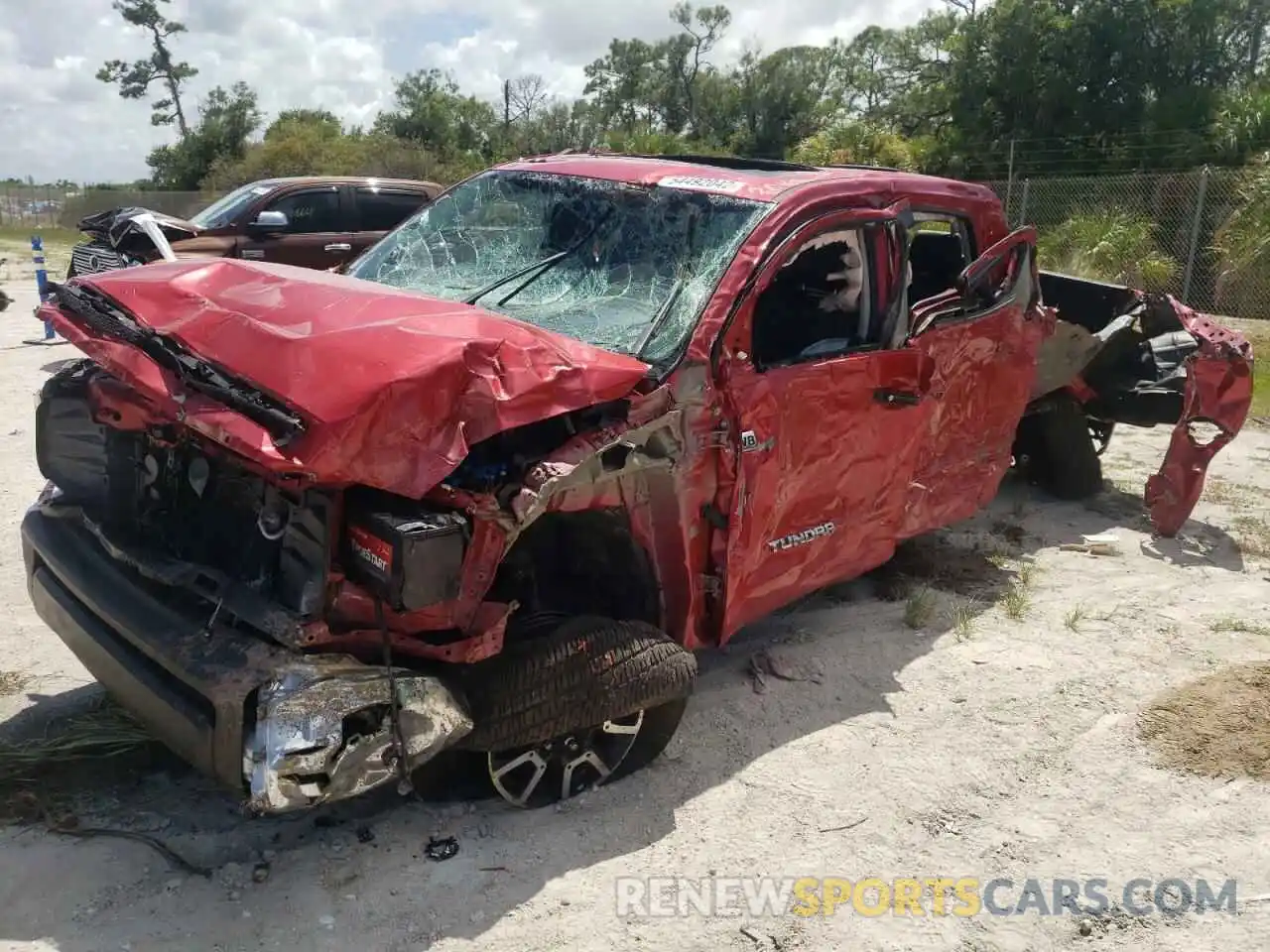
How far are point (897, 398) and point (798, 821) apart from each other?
5.81 ft

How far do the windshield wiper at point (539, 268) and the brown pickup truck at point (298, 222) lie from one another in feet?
19.6

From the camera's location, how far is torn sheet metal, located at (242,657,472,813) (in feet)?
8.70

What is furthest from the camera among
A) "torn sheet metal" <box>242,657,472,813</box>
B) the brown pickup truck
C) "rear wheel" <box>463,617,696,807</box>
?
the brown pickup truck

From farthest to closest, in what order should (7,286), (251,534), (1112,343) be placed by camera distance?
(7,286) < (1112,343) < (251,534)

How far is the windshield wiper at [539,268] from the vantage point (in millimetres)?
4074

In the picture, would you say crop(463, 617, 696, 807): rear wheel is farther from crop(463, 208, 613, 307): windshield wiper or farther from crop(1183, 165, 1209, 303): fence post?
crop(1183, 165, 1209, 303): fence post

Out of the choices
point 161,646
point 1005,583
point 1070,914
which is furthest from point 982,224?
point 161,646

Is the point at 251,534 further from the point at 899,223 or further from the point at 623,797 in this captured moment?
the point at 899,223

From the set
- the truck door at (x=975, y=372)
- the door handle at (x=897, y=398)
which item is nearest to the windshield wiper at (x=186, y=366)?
the door handle at (x=897, y=398)

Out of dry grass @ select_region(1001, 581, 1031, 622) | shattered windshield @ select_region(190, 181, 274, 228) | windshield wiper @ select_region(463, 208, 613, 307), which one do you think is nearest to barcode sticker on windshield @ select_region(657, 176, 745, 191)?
windshield wiper @ select_region(463, 208, 613, 307)

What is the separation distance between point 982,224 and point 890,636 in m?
2.09

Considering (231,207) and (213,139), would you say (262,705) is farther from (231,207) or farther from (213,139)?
(213,139)

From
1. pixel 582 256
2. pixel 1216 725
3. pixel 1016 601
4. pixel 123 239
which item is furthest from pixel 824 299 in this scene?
pixel 123 239

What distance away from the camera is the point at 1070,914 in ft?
10.5
